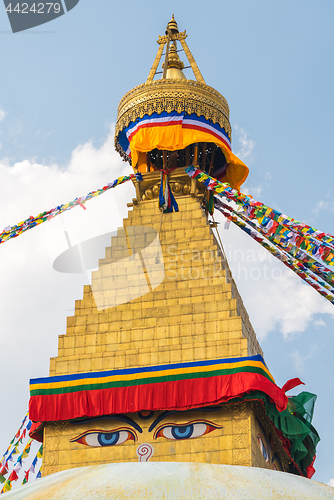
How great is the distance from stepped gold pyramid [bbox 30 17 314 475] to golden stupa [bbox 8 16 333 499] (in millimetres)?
22

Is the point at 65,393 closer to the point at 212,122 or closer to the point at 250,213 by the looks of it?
the point at 250,213

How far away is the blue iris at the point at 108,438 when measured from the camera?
13.4 meters

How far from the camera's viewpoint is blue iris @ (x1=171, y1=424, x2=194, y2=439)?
1318 cm

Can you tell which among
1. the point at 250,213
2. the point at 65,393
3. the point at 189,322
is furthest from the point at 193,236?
the point at 65,393

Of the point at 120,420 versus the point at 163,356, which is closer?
the point at 120,420

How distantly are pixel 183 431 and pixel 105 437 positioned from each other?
1.56m

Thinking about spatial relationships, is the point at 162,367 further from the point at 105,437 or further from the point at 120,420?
the point at 105,437

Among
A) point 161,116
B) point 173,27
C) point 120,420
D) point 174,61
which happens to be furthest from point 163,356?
point 173,27

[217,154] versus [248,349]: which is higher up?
[217,154]

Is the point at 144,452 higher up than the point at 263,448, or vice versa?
the point at 263,448

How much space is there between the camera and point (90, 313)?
15.1 m

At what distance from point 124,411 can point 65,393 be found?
129cm

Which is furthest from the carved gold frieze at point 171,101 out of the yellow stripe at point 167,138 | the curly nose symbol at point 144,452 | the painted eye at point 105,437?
the curly nose symbol at point 144,452

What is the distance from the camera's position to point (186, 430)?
1327 centimetres
